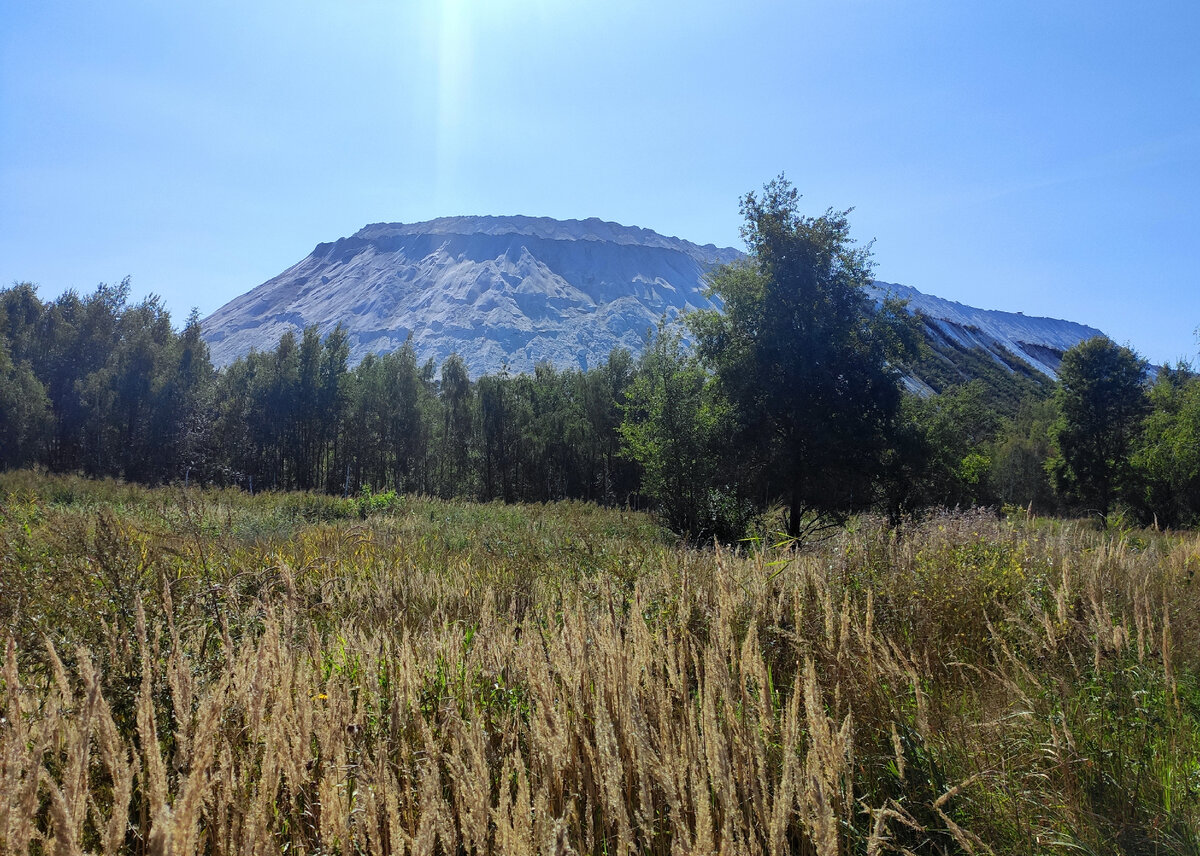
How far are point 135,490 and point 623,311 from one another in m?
171

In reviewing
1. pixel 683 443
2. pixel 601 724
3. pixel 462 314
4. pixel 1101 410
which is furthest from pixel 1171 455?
pixel 462 314

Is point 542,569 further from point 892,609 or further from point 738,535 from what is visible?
point 738,535

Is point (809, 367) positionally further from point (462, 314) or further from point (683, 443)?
point (462, 314)

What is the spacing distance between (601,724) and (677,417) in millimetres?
15026

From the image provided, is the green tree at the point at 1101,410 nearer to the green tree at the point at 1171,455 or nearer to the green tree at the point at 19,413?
the green tree at the point at 1171,455

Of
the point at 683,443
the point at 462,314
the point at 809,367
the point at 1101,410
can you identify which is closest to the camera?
the point at 809,367

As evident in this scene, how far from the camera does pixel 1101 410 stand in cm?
2905

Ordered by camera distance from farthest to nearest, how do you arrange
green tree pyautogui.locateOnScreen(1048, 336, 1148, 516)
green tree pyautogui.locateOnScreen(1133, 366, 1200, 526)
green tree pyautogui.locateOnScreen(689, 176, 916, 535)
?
1. green tree pyautogui.locateOnScreen(1048, 336, 1148, 516)
2. green tree pyautogui.locateOnScreen(1133, 366, 1200, 526)
3. green tree pyautogui.locateOnScreen(689, 176, 916, 535)

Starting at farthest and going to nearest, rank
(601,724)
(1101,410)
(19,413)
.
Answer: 1. (1101,410)
2. (19,413)
3. (601,724)

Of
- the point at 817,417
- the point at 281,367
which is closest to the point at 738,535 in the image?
the point at 817,417

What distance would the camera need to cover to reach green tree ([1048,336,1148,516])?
28953 millimetres

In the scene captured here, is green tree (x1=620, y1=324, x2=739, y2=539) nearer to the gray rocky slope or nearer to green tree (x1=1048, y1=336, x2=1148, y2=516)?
green tree (x1=1048, y1=336, x2=1148, y2=516)

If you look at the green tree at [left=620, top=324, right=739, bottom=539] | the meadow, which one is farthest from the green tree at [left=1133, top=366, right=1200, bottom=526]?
the meadow

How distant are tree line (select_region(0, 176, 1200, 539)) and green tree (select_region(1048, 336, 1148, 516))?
0.09 meters
